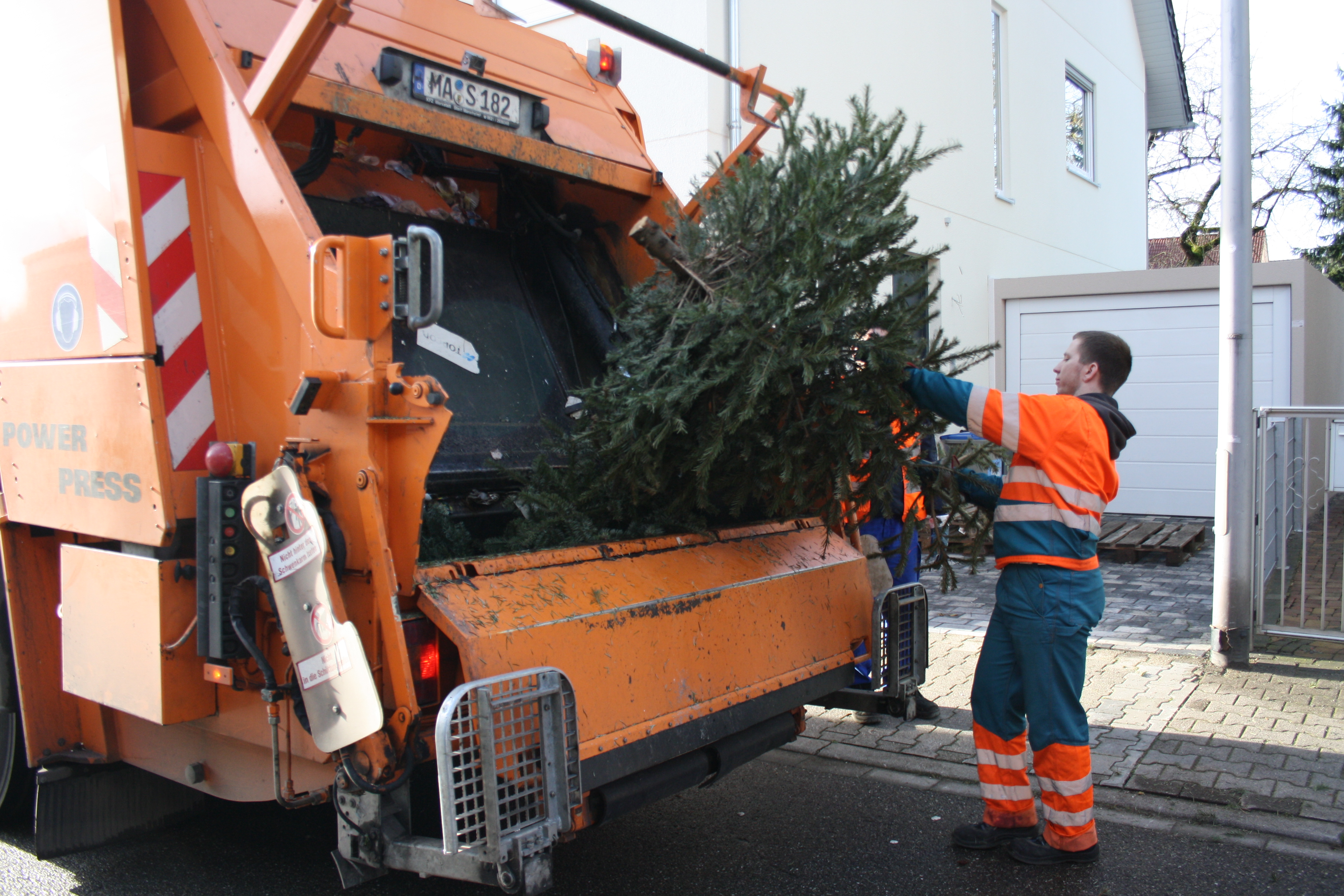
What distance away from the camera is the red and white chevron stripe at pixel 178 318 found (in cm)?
263

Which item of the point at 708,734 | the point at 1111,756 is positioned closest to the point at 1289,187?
the point at 1111,756

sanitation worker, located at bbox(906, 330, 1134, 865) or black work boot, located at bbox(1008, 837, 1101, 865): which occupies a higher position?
sanitation worker, located at bbox(906, 330, 1134, 865)

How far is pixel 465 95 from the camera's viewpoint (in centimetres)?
349

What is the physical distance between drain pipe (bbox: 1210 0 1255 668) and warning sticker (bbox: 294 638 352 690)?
4639 mm

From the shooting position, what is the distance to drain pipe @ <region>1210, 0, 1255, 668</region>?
17.3 ft

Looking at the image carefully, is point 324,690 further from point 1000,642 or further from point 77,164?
point 1000,642

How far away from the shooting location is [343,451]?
2.39m

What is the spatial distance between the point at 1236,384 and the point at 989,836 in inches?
123

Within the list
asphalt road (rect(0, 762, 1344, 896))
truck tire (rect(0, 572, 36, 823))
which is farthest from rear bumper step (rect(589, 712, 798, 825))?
truck tire (rect(0, 572, 36, 823))

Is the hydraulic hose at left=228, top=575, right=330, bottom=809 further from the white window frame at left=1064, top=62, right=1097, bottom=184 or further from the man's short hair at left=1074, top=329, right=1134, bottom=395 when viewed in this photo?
the white window frame at left=1064, top=62, right=1097, bottom=184

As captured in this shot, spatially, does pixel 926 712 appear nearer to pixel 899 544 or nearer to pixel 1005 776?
pixel 1005 776

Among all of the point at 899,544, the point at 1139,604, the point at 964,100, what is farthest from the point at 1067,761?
the point at 964,100

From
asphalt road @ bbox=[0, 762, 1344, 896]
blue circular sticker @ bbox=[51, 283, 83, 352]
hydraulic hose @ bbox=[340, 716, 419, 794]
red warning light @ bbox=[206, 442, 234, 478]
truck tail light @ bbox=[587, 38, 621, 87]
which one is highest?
truck tail light @ bbox=[587, 38, 621, 87]

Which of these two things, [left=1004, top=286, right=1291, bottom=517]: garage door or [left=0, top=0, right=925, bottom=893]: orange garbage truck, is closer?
[left=0, top=0, right=925, bottom=893]: orange garbage truck
